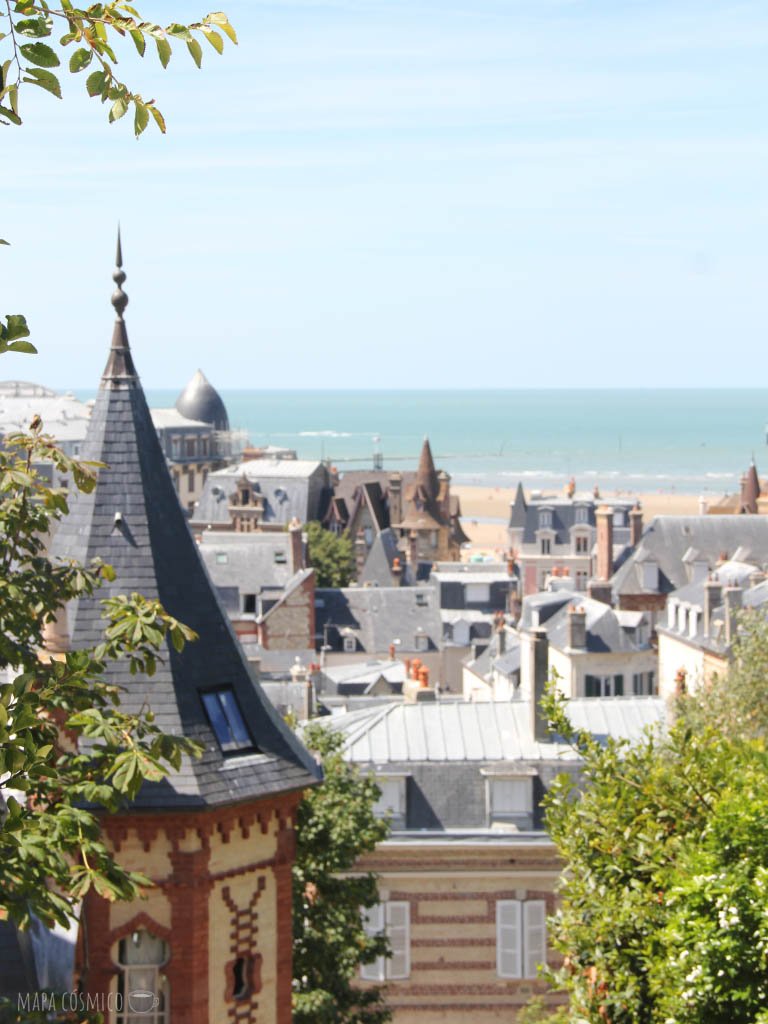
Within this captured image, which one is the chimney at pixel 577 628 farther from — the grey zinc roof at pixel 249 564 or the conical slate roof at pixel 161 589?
the conical slate roof at pixel 161 589

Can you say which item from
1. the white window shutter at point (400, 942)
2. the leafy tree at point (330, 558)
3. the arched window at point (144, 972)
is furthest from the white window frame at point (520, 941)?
the leafy tree at point (330, 558)

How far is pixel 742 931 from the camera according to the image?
16484mm

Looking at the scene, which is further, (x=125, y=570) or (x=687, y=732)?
(x=687, y=732)

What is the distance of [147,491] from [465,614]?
59336 millimetres

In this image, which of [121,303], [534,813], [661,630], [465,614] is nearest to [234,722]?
[121,303]

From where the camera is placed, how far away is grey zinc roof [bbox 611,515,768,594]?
73.7m

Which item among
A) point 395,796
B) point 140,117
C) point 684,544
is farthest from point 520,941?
point 684,544

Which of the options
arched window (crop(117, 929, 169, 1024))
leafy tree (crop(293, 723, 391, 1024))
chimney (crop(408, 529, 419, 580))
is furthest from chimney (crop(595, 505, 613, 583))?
arched window (crop(117, 929, 169, 1024))

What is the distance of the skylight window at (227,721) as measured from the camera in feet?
63.2

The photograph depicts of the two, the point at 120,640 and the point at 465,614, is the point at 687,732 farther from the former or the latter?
the point at 465,614

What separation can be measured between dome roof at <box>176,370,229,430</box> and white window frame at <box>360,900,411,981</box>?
469 feet

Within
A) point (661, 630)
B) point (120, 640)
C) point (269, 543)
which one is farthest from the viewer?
point (269, 543)

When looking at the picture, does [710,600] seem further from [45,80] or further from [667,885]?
[45,80]

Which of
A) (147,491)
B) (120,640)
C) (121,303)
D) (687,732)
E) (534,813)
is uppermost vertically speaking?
(121,303)
